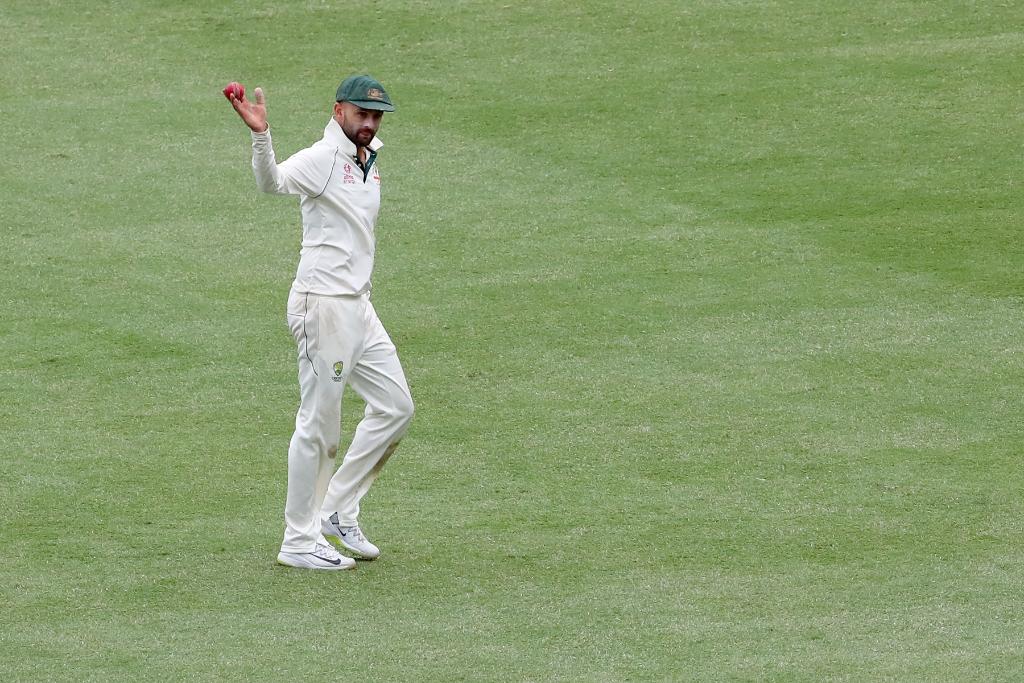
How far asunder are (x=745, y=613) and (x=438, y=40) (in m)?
11.0

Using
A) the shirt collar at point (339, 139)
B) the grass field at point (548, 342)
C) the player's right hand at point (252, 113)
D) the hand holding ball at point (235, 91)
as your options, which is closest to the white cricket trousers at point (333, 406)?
the grass field at point (548, 342)

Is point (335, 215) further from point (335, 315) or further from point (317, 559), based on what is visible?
point (317, 559)

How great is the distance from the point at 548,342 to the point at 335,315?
354 cm

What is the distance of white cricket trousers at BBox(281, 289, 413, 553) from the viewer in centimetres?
736

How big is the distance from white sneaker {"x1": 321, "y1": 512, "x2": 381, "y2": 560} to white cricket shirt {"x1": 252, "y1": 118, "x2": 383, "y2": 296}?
110 cm

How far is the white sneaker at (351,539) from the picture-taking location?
7.55 m

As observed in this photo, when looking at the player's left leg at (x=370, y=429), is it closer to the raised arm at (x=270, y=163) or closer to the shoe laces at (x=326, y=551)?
the shoe laces at (x=326, y=551)

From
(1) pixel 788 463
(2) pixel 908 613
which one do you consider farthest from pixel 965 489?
(2) pixel 908 613

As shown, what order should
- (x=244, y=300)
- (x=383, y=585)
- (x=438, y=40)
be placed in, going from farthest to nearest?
(x=438, y=40) → (x=244, y=300) → (x=383, y=585)

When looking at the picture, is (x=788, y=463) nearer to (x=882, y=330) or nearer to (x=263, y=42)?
(x=882, y=330)

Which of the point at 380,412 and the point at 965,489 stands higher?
the point at 380,412

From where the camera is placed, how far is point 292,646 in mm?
6496

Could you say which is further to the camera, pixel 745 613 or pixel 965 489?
pixel 965 489

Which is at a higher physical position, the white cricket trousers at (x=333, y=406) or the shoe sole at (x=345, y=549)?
the white cricket trousers at (x=333, y=406)
